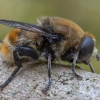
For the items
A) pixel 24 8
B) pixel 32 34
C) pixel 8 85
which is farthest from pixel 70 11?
pixel 8 85

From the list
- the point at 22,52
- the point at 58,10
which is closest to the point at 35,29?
the point at 22,52

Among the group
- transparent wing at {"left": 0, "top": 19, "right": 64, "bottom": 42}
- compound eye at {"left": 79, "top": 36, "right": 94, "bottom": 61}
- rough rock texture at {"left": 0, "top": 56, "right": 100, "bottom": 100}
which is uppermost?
transparent wing at {"left": 0, "top": 19, "right": 64, "bottom": 42}

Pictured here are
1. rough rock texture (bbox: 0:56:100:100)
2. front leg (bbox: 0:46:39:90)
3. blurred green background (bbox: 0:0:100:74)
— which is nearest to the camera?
rough rock texture (bbox: 0:56:100:100)

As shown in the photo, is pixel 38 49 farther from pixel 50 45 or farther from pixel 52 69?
pixel 52 69

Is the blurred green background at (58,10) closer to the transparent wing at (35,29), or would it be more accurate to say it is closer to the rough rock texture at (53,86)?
the transparent wing at (35,29)

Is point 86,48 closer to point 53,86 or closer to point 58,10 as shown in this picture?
point 53,86

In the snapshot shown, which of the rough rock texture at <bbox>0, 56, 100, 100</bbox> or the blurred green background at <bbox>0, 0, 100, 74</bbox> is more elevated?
the rough rock texture at <bbox>0, 56, 100, 100</bbox>

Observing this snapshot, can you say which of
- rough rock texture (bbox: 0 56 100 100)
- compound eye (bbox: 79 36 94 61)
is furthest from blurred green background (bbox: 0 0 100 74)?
rough rock texture (bbox: 0 56 100 100)

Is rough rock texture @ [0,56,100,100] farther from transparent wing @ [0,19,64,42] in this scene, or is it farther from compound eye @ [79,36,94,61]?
transparent wing @ [0,19,64,42]
